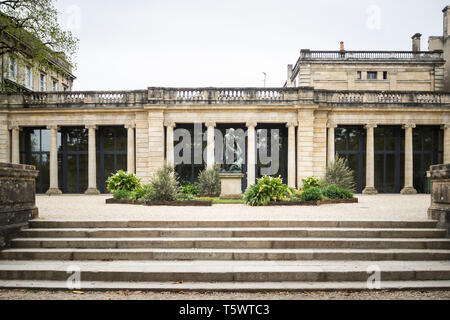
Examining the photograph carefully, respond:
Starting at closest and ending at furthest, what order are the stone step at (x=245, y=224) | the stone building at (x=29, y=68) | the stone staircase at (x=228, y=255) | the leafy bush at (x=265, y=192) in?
the stone staircase at (x=228, y=255)
the stone step at (x=245, y=224)
the leafy bush at (x=265, y=192)
the stone building at (x=29, y=68)

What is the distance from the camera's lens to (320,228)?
7.30 metres

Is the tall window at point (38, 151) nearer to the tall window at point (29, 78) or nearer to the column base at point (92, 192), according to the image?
the column base at point (92, 192)

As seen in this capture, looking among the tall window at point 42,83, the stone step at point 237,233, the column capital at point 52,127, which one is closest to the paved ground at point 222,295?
the stone step at point 237,233

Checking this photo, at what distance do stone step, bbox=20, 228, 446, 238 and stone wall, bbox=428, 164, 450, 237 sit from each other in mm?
352

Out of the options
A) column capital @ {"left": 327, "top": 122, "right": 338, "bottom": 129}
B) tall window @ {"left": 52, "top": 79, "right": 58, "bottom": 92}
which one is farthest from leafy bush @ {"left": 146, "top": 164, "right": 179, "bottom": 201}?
tall window @ {"left": 52, "top": 79, "right": 58, "bottom": 92}

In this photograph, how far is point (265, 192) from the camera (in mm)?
12734

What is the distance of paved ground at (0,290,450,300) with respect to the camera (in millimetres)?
4884

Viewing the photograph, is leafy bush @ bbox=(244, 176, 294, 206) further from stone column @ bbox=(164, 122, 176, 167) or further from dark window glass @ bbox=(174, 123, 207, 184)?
dark window glass @ bbox=(174, 123, 207, 184)

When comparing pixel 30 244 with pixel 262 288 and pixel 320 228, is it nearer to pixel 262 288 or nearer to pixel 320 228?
pixel 262 288

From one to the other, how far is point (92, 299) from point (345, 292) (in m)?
4.21

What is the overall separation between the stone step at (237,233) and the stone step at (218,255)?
711 millimetres

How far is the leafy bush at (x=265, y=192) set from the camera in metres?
12.4

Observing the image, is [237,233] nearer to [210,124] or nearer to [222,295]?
[222,295]

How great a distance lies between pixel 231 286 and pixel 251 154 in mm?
15724
